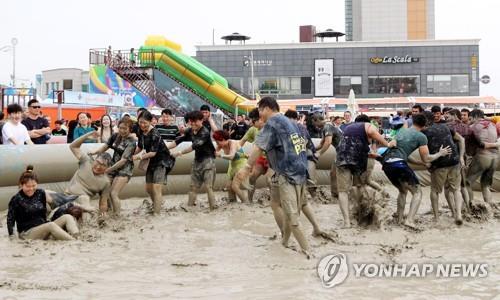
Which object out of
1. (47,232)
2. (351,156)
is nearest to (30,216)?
(47,232)

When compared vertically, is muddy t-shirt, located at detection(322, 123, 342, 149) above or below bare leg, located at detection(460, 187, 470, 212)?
above

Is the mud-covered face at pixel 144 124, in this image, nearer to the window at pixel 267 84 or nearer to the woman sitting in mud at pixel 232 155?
the woman sitting in mud at pixel 232 155

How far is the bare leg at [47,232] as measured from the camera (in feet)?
19.4

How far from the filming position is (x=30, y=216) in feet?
19.7

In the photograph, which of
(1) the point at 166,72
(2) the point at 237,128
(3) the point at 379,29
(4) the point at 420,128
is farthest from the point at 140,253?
(3) the point at 379,29

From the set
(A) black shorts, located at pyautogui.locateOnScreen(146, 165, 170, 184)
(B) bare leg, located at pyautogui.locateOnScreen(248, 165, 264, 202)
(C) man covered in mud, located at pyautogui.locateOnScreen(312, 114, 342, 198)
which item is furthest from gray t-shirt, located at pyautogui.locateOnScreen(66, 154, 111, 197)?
(C) man covered in mud, located at pyautogui.locateOnScreen(312, 114, 342, 198)

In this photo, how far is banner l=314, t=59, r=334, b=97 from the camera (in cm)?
5000

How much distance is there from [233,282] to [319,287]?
0.68 meters

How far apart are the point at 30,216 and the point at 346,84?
45.8m

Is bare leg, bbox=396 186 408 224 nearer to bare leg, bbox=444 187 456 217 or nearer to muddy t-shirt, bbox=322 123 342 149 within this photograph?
bare leg, bbox=444 187 456 217

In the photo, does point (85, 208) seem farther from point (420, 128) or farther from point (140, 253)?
point (420, 128)

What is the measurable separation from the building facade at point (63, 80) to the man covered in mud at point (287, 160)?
41063 millimetres

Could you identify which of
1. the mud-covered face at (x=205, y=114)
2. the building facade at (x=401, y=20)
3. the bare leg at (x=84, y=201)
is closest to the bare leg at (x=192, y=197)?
the mud-covered face at (x=205, y=114)

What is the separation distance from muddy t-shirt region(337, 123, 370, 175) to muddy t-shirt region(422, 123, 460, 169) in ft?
2.78
